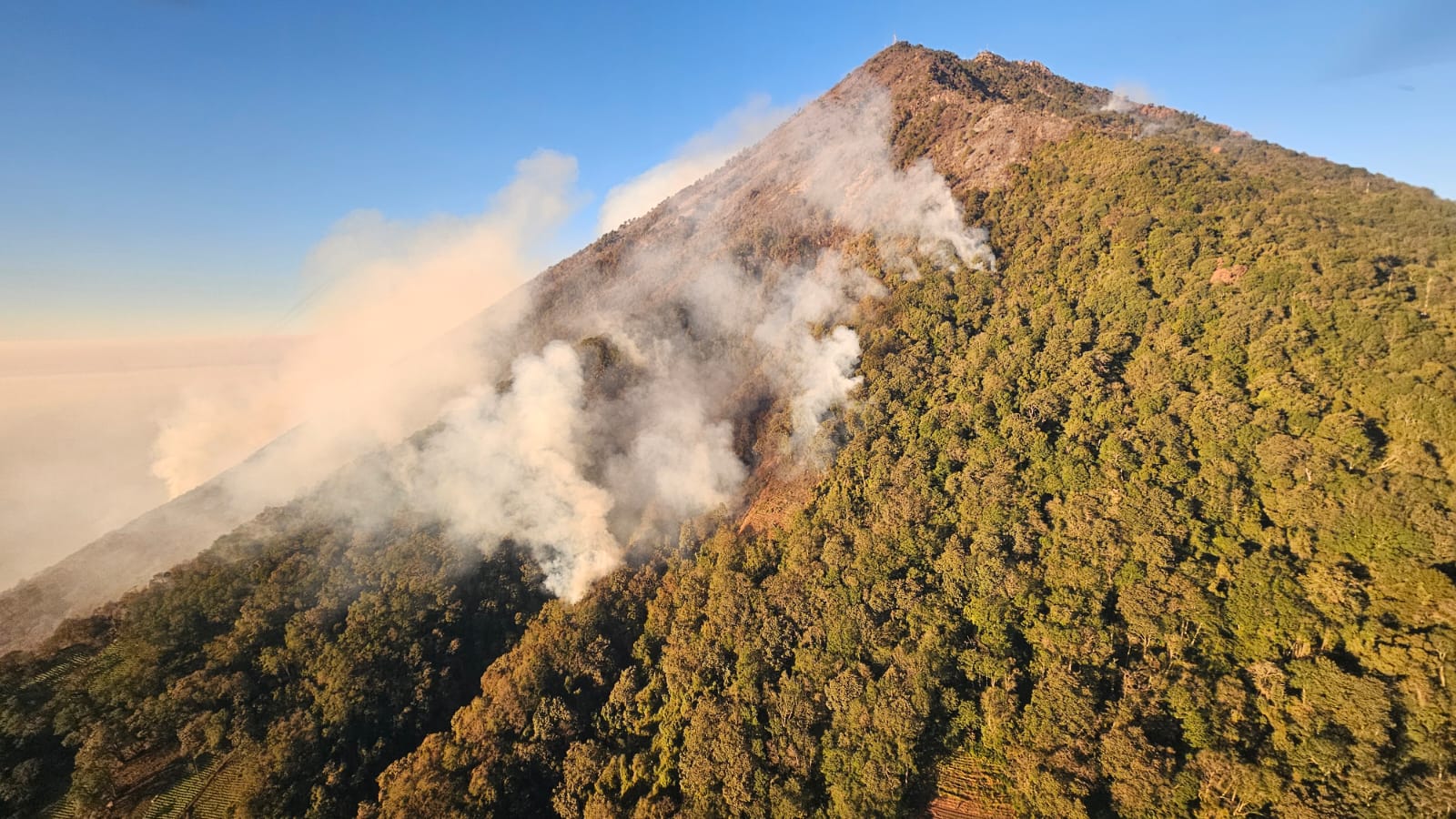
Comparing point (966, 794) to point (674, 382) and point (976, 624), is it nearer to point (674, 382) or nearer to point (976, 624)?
point (976, 624)

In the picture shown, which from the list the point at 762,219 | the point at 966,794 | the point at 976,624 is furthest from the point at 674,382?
the point at 966,794

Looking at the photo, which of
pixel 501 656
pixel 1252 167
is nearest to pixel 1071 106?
pixel 1252 167

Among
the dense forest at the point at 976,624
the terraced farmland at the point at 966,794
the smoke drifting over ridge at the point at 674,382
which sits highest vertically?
the smoke drifting over ridge at the point at 674,382

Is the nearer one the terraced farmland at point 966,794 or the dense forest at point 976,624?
the dense forest at point 976,624

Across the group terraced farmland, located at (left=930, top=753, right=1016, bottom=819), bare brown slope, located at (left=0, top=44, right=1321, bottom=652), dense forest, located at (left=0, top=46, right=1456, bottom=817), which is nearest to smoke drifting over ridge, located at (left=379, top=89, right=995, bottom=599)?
bare brown slope, located at (left=0, top=44, right=1321, bottom=652)

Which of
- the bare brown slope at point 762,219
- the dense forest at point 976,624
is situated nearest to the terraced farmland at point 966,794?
the dense forest at point 976,624

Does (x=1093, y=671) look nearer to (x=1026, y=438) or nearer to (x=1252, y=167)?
(x=1026, y=438)

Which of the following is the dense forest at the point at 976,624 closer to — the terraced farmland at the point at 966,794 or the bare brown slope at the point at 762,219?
the terraced farmland at the point at 966,794
